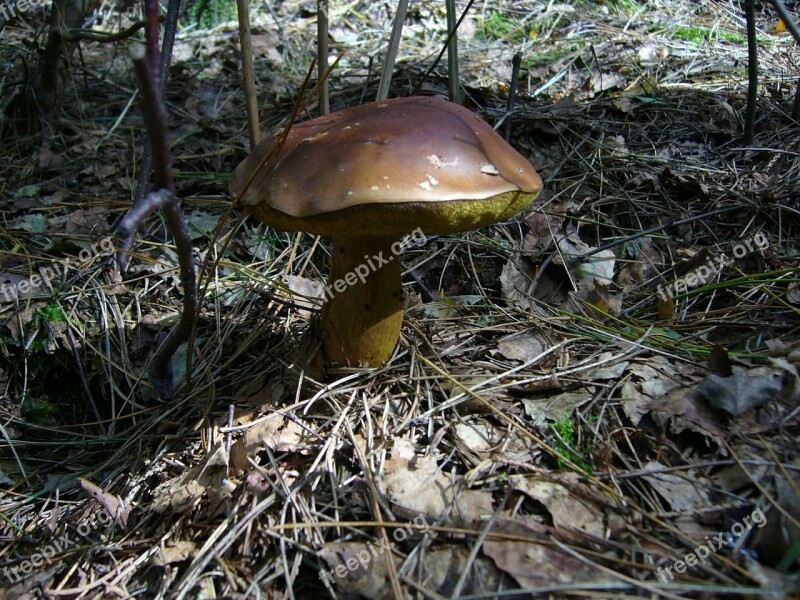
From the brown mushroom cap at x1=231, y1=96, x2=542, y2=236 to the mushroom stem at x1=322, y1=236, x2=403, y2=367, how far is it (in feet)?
0.69

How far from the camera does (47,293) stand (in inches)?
90.8

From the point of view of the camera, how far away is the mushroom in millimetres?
1289

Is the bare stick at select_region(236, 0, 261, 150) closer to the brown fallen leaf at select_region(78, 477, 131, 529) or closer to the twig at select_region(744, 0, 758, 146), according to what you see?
the brown fallen leaf at select_region(78, 477, 131, 529)

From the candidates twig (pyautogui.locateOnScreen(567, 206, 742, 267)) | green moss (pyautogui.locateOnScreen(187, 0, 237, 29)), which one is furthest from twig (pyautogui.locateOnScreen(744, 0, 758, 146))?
green moss (pyautogui.locateOnScreen(187, 0, 237, 29))

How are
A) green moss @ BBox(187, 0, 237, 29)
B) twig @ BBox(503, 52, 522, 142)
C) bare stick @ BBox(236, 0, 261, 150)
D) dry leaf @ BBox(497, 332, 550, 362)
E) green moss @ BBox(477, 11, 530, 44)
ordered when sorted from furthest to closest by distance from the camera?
green moss @ BBox(187, 0, 237, 29)
green moss @ BBox(477, 11, 530, 44)
twig @ BBox(503, 52, 522, 142)
bare stick @ BBox(236, 0, 261, 150)
dry leaf @ BBox(497, 332, 550, 362)

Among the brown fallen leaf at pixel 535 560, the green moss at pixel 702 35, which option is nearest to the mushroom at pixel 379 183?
the brown fallen leaf at pixel 535 560

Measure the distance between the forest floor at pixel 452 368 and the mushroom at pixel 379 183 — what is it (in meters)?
0.29

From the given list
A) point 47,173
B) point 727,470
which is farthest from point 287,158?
point 47,173

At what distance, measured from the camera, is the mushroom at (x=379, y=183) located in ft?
4.23

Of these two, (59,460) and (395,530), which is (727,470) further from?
(59,460)

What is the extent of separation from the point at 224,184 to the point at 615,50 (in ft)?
9.46

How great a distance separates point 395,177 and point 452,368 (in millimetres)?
802

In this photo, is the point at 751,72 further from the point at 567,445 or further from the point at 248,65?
the point at 248,65

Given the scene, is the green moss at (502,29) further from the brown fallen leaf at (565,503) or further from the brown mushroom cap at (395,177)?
the brown fallen leaf at (565,503)
